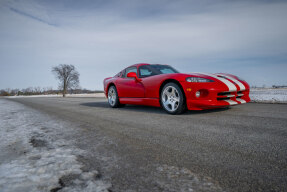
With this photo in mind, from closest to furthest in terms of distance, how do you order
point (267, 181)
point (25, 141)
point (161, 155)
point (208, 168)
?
point (267, 181)
point (208, 168)
point (161, 155)
point (25, 141)

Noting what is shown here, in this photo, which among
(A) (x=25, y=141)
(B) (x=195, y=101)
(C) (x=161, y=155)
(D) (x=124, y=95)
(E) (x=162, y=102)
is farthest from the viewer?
(D) (x=124, y=95)

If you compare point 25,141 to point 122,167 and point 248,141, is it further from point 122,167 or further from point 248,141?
point 248,141

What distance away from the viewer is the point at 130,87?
16.0ft

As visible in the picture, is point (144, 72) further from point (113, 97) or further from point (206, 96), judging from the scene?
point (206, 96)

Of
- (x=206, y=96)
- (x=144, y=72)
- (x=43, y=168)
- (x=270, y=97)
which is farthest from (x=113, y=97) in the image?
(x=270, y=97)

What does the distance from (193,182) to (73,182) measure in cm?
62

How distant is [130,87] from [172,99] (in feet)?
4.85

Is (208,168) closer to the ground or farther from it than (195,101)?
closer to the ground

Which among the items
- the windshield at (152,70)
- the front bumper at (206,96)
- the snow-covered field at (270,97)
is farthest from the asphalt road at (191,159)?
the snow-covered field at (270,97)

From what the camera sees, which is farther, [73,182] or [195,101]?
[195,101]

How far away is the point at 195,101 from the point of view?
3.43 metres

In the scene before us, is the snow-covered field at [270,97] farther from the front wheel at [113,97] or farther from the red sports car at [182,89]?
the front wheel at [113,97]

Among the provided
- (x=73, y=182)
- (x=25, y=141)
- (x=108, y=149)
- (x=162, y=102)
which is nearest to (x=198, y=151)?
(x=108, y=149)

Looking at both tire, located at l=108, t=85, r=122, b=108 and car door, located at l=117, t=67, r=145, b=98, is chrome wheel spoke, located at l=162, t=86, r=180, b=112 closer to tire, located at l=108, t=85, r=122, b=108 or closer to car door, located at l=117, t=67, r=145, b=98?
car door, located at l=117, t=67, r=145, b=98
